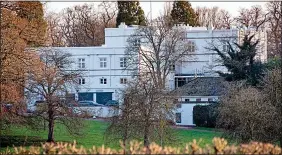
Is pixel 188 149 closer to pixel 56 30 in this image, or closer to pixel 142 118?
pixel 142 118

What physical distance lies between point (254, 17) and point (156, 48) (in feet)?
70.3

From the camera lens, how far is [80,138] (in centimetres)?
3884

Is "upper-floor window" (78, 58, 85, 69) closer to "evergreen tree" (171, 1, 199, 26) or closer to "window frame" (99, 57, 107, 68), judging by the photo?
"window frame" (99, 57, 107, 68)

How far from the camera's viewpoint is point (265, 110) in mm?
27969

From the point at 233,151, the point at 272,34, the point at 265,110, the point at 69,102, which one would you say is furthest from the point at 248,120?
the point at 272,34

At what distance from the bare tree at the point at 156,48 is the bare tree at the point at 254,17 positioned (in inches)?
623

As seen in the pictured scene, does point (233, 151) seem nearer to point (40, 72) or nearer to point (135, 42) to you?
point (40, 72)

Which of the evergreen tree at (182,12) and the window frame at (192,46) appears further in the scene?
the evergreen tree at (182,12)

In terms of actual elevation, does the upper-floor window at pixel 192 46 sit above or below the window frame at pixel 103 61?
above

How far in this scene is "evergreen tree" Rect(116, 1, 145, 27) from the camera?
77250mm

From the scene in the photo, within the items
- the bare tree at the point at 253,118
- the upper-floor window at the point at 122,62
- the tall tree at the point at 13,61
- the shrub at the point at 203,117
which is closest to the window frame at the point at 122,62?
the upper-floor window at the point at 122,62

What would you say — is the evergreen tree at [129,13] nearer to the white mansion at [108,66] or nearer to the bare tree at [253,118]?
the white mansion at [108,66]

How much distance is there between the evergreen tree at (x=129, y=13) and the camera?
7725cm

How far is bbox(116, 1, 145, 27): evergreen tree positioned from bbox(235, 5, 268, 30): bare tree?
42.5 ft
